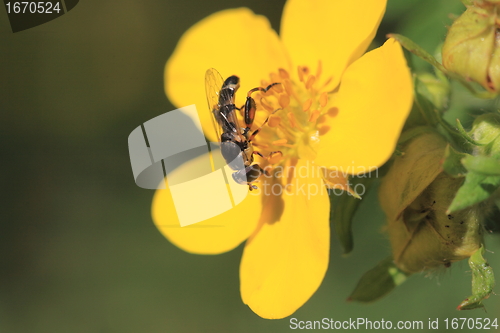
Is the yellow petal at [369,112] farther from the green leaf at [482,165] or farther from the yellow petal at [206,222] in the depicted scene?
the yellow petal at [206,222]

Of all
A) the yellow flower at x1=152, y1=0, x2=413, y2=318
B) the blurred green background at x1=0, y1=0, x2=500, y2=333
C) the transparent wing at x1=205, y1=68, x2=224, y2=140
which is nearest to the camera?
the yellow flower at x1=152, y1=0, x2=413, y2=318

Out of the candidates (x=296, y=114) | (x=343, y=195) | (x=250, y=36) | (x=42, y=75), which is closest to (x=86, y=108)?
(x=42, y=75)

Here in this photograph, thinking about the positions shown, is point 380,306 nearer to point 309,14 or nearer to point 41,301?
point 309,14

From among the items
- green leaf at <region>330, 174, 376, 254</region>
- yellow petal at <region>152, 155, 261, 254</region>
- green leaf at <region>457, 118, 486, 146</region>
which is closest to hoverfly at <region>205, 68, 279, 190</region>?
Answer: yellow petal at <region>152, 155, 261, 254</region>

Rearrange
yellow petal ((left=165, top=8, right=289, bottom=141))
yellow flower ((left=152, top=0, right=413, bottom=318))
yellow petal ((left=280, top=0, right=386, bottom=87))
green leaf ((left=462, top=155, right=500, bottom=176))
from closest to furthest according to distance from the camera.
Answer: green leaf ((left=462, top=155, right=500, bottom=176)) < yellow flower ((left=152, top=0, right=413, bottom=318)) < yellow petal ((left=280, top=0, right=386, bottom=87)) < yellow petal ((left=165, top=8, right=289, bottom=141))

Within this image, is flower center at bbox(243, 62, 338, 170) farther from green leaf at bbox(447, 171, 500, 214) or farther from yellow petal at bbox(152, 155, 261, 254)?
green leaf at bbox(447, 171, 500, 214)

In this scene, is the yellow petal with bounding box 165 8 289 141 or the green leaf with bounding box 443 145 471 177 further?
the yellow petal with bounding box 165 8 289 141

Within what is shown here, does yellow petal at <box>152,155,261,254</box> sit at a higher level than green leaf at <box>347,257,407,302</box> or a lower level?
higher

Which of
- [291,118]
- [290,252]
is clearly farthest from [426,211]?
[291,118]
